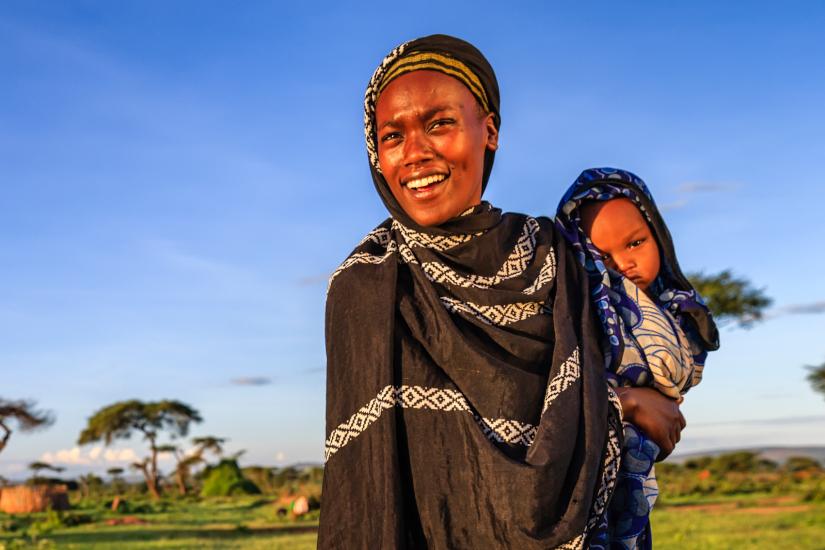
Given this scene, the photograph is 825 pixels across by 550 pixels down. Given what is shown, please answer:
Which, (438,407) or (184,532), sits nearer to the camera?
(438,407)

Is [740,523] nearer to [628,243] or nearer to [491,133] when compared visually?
[628,243]

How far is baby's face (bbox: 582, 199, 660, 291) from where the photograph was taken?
259 centimetres

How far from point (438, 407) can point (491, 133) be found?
2.81 feet

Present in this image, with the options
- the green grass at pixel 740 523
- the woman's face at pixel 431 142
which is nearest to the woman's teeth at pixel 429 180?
the woman's face at pixel 431 142

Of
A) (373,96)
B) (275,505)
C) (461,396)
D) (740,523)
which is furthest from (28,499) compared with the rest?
(461,396)

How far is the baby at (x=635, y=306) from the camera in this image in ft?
7.86

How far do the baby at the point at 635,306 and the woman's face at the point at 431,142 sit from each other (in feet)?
1.50

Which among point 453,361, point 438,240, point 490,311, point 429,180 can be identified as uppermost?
point 429,180

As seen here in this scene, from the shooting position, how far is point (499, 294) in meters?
2.30

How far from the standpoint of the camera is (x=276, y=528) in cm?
1433

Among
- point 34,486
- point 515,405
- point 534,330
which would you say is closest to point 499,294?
point 534,330

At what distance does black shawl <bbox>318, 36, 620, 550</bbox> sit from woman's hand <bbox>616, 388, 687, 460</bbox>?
102mm

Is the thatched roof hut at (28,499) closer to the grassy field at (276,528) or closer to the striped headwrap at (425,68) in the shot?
the grassy field at (276,528)

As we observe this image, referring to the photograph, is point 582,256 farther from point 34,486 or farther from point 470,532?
point 34,486
